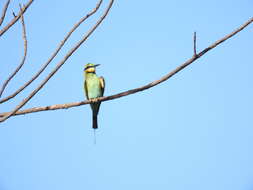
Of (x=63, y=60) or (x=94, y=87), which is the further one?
(x=94, y=87)

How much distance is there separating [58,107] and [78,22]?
0.74 metres

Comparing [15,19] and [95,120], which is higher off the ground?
[15,19]

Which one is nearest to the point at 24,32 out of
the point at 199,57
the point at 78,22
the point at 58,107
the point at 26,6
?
the point at 26,6

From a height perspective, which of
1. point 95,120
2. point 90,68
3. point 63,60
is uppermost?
point 90,68

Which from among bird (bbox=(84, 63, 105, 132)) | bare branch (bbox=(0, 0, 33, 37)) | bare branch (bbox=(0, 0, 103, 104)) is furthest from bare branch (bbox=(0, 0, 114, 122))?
bird (bbox=(84, 63, 105, 132))

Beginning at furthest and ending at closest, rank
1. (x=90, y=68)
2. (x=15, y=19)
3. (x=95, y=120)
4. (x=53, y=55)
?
(x=90, y=68) → (x=95, y=120) → (x=15, y=19) → (x=53, y=55)

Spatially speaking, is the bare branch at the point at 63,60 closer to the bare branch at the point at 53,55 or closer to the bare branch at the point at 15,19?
the bare branch at the point at 53,55

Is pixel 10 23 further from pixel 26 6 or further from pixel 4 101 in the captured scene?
pixel 4 101

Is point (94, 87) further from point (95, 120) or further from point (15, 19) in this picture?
point (15, 19)

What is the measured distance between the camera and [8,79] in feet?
7.71

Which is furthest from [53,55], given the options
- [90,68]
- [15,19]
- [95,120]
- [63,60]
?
[90,68]

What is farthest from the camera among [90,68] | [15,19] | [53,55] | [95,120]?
[90,68]

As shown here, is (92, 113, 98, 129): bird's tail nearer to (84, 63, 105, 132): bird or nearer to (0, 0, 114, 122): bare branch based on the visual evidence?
(84, 63, 105, 132): bird

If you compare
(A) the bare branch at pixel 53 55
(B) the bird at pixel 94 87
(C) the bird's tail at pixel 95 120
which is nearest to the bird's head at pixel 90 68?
(B) the bird at pixel 94 87
